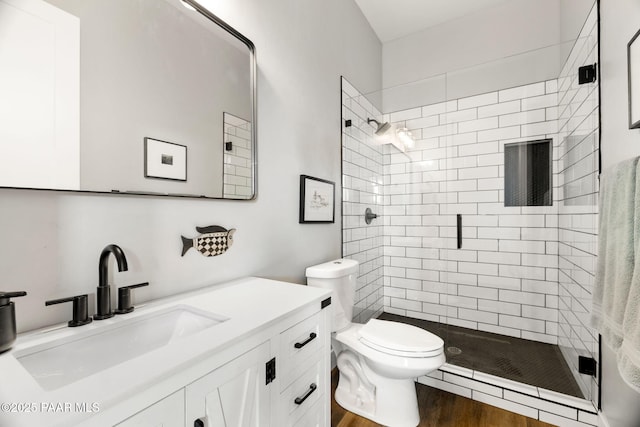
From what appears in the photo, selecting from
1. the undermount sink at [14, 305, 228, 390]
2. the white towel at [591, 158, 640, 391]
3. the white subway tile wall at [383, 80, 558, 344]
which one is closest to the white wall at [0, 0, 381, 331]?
the undermount sink at [14, 305, 228, 390]

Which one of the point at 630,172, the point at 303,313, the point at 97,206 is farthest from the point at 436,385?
the point at 97,206

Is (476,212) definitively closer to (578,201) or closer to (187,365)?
(578,201)

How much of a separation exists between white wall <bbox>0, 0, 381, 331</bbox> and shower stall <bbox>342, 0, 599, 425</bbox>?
0.39m

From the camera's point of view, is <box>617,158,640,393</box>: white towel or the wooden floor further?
the wooden floor

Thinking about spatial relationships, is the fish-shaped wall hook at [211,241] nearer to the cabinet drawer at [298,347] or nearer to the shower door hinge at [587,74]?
the cabinet drawer at [298,347]

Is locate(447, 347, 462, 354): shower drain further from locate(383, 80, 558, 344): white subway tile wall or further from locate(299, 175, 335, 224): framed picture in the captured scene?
locate(299, 175, 335, 224): framed picture

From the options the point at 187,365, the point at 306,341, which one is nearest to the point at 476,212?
the point at 306,341

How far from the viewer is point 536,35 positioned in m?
2.43

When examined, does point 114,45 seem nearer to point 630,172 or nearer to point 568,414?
point 630,172

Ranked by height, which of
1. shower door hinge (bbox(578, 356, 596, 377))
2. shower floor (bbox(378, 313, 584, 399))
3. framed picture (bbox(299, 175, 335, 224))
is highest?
framed picture (bbox(299, 175, 335, 224))

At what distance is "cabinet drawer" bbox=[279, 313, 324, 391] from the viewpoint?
952 mm

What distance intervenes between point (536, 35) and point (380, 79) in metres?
1.34

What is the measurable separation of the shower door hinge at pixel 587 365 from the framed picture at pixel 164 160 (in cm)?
229

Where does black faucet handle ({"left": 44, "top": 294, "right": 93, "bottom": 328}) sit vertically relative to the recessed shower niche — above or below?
below
